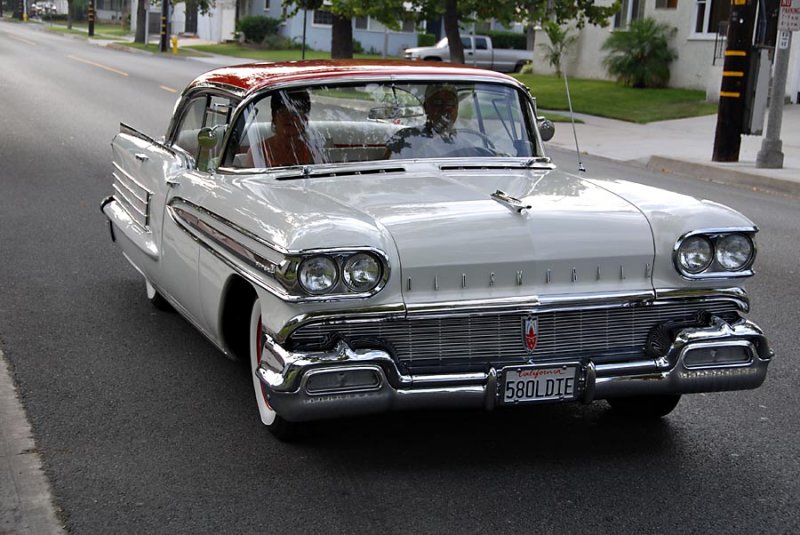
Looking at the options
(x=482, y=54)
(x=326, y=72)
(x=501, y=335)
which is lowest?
(x=482, y=54)

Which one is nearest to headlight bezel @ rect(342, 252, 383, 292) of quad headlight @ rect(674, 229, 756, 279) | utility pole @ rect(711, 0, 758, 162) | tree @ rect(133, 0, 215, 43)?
quad headlight @ rect(674, 229, 756, 279)

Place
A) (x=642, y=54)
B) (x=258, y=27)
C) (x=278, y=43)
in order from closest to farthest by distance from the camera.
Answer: (x=642, y=54) < (x=278, y=43) < (x=258, y=27)

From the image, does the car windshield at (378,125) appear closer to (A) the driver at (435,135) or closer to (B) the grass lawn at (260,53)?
(A) the driver at (435,135)

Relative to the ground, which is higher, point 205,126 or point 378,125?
point 378,125

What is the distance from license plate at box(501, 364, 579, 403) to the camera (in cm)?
454

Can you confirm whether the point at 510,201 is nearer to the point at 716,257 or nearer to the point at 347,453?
the point at 716,257

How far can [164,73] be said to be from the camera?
34594 millimetres

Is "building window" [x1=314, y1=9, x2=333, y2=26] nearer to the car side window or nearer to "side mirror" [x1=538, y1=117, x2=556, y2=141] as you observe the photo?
the car side window

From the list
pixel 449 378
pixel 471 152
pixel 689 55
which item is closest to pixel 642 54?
pixel 689 55

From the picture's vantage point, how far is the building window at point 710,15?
30748 mm

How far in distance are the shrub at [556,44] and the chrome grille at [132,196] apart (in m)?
27.4

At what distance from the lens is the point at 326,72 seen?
19.6 ft

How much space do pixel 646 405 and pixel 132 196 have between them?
11.1ft

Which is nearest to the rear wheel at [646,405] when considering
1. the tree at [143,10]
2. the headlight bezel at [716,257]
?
the headlight bezel at [716,257]
